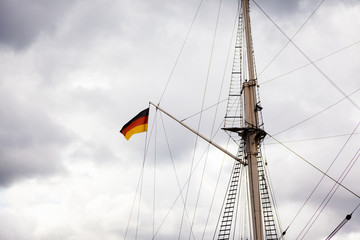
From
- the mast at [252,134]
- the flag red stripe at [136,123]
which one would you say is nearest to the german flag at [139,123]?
the flag red stripe at [136,123]

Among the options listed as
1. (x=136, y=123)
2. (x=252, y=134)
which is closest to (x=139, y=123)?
(x=136, y=123)

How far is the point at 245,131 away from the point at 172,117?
15.1 ft

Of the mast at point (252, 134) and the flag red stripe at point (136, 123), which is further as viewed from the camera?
the flag red stripe at point (136, 123)

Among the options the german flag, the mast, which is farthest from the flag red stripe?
the mast

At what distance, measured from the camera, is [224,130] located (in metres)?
21.7

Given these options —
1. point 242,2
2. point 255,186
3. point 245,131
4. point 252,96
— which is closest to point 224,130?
point 245,131

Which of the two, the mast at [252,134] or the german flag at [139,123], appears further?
the german flag at [139,123]

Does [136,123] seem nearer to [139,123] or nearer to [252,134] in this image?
[139,123]

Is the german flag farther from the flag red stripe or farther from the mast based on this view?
the mast

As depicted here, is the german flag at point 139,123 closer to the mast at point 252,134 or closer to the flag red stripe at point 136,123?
the flag red stripe at point 136,123

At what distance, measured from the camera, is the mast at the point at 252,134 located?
18.6 meters

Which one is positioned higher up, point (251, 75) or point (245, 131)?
point (251, 75)

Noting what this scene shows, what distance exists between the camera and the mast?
18.6 meters

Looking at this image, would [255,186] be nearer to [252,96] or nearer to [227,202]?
[227,202]
